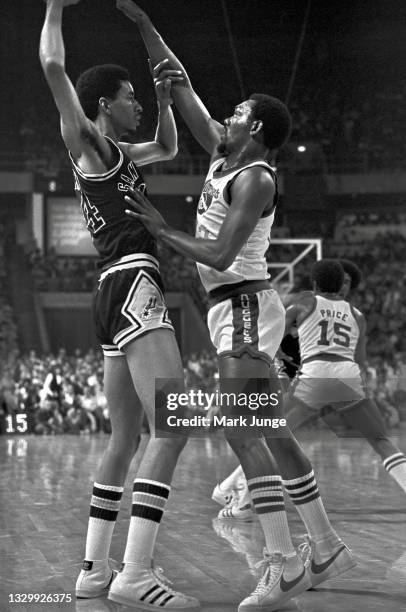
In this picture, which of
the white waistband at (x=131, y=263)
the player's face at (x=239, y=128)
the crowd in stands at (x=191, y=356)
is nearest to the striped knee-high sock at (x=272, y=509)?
the white waistband at (x=131, y=263)

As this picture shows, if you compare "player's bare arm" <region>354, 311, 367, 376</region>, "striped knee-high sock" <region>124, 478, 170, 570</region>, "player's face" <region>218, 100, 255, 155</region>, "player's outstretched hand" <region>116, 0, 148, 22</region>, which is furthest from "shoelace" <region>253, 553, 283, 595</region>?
"player's bare arm" <region>354, 311, 367, 376</region>

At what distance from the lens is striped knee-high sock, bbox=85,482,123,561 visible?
3404 mm

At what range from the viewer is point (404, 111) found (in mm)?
24688

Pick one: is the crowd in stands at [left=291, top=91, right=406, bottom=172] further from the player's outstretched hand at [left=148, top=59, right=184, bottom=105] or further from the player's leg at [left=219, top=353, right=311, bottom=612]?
the player's leg at [left=219, top=353, right=311, bottom=612]

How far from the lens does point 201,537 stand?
4.73m

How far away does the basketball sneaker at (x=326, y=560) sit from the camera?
3479mm

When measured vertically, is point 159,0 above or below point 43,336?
above

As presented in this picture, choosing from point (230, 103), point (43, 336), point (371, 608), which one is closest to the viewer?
point (371, 608)

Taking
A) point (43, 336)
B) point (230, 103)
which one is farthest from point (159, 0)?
point (43, 336)

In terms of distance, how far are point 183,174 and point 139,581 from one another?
2240 cm

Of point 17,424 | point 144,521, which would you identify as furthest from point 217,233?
point 17,424

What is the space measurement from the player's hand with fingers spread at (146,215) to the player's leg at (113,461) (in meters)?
0.52

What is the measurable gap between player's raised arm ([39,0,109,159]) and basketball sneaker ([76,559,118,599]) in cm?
152

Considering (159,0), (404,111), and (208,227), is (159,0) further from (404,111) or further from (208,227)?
(208,227)
